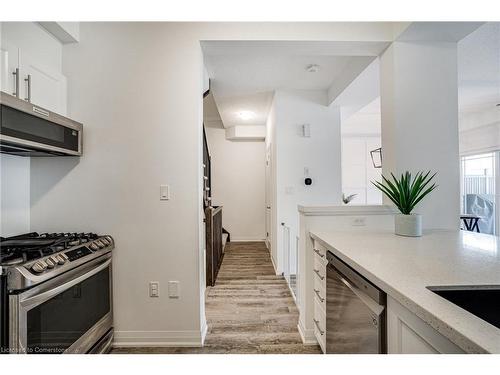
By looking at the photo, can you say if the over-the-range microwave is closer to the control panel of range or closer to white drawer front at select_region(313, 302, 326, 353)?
the control panel of range

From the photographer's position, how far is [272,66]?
2.91 meters

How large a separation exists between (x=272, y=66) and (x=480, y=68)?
91.5 inches

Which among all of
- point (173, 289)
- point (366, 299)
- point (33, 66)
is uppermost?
point (33, 66)

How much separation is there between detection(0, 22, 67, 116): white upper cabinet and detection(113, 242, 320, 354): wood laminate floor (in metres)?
1.74

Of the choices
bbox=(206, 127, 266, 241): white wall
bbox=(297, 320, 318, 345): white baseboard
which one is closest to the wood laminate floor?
bbox=(297, 320, 318, 345): white baseboard

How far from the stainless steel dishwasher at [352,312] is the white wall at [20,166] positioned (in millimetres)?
2000

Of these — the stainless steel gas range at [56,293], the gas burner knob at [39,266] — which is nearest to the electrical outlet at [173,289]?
the stainless steel gas range at [56,293]

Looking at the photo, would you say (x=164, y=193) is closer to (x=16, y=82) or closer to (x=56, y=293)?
(x=56, y=293)

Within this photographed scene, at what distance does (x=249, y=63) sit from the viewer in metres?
2.82

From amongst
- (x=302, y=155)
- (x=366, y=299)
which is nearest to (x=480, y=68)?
(x=302, y=155)

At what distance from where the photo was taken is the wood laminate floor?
1923 millimetres
